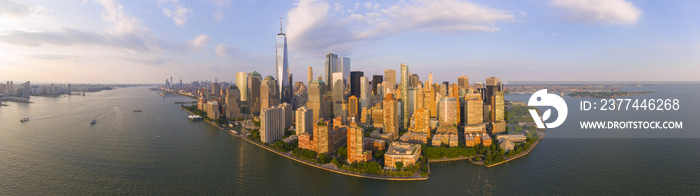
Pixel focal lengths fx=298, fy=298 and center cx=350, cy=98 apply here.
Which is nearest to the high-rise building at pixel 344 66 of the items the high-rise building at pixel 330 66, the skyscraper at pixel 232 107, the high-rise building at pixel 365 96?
the high-rise building at pixel 330 66

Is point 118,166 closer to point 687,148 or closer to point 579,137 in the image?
point 579,137

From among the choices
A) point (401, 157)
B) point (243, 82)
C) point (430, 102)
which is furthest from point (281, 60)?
point (401, 157)

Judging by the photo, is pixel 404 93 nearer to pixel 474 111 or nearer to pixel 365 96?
pixel 474 111

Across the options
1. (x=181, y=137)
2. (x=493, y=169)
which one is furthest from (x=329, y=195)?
(x=181, y=137)

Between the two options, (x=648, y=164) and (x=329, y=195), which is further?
(x=648, y=164)

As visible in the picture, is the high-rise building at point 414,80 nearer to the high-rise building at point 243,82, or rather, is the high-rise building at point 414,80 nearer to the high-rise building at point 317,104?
the high-rise building at point 317,104

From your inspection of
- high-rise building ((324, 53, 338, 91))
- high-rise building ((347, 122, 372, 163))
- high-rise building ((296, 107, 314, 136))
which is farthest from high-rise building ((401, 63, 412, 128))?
high-rise building ((324, 53, 338, 91))

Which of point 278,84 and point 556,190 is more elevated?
point 278,84
